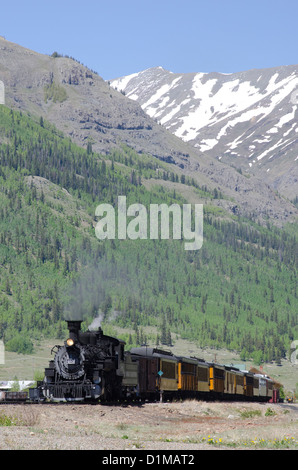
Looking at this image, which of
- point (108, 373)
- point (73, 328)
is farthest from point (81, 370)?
point (73, 328)

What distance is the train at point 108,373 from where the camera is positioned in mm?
45125

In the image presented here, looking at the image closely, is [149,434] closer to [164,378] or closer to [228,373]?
[164,378]

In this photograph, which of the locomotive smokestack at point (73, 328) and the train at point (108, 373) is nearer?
the train at point (108, 373)

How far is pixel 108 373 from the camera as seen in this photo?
46688 mm

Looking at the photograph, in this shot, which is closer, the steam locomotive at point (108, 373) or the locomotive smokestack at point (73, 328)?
the steam locomotive at point (108, 373)


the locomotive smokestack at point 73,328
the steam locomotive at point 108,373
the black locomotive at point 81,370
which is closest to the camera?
the black locomotive at point 81,370

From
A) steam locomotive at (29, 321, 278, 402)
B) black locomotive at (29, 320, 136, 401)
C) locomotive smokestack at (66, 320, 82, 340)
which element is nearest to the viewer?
black locomotive at (29, 320, 136, 401)

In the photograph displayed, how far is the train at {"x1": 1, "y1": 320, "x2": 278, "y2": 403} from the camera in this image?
45125 mm

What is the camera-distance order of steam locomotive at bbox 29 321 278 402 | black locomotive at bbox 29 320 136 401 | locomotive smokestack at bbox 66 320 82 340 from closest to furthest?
black locomotive at bbox 29 320 136 401
steam locomotive at bbox 29 321 278 402
locomotive smokestack at bbox 66 320 82 340

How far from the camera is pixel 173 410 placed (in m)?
50.8

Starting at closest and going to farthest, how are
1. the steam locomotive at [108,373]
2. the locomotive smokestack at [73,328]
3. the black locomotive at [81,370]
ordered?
the black locomotive at [81,370]
the steam locomotive at [108,373]
the locomotive smokestack at [73,328]

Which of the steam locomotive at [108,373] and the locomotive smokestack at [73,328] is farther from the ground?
the locomotive smokestack at [73,328]
